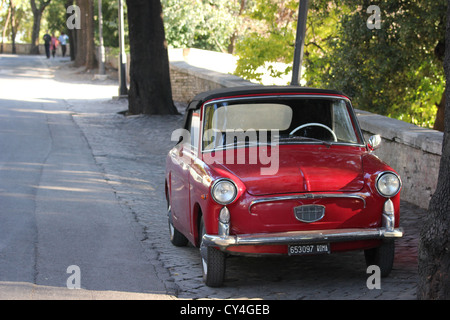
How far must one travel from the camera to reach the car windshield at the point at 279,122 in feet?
24.4

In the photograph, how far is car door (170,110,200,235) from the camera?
7402 millimetres

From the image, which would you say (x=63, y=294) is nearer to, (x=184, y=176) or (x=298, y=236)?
(x=184, y=176)

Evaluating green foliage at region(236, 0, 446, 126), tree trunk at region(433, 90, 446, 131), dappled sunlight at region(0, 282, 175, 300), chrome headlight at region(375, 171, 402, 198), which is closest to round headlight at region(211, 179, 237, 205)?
dappled sunlight at region(0, 282, 175, 300)

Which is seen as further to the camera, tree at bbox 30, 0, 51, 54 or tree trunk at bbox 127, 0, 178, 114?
tree at bbox 30, 0, 51, 54

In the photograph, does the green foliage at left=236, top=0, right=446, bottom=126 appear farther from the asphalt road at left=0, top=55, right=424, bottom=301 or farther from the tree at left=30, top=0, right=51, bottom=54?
the tree at left=30, top=0, right=51, bottom=54

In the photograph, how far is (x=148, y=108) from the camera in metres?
21.5

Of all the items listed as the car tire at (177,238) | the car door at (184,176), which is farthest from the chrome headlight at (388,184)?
the car tire at (177,238)

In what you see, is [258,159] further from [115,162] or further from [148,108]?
[148,108]

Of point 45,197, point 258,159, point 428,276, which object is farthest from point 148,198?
point 428,276

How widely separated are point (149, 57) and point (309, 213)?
15549mm

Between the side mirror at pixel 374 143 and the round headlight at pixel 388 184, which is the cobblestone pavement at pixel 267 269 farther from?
the side mirror at pixel 374 143
